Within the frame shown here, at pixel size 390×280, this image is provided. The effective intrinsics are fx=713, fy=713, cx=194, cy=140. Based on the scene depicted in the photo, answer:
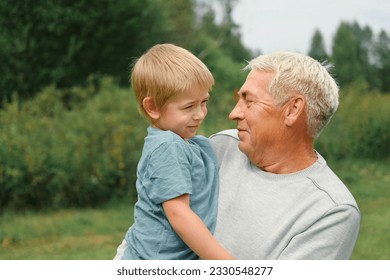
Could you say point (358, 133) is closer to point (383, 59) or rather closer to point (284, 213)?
point (383, 59)

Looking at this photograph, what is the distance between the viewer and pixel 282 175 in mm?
2889

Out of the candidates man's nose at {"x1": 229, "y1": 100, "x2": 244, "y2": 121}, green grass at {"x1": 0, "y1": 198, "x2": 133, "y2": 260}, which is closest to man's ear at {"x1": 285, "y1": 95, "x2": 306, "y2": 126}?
man's nose at {"x1": 229, "y1": 100, "x2": 244, "y2": 121}

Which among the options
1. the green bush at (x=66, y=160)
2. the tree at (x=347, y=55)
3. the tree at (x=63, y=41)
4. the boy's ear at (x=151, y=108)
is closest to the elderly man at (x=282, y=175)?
the boy's ear at (x=151, y=108)

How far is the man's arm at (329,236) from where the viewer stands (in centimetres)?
260

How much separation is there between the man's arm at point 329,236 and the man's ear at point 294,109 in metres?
0.46

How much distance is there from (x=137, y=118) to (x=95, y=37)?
915 cm

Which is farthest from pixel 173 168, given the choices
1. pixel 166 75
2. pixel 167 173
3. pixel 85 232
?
pixel 85 232

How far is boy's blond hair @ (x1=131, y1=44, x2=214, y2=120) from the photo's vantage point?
270 centimetres

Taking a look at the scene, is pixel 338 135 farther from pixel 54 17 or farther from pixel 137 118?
pixel 54 17

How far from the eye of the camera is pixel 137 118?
1134cm

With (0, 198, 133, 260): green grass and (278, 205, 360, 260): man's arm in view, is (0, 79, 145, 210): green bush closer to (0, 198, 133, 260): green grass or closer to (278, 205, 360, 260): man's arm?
(0, 198, 133, 260): green grass

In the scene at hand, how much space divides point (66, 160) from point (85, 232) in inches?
59.1

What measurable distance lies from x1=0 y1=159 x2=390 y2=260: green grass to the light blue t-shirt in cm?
498

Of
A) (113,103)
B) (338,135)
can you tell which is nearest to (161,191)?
(113,103)
